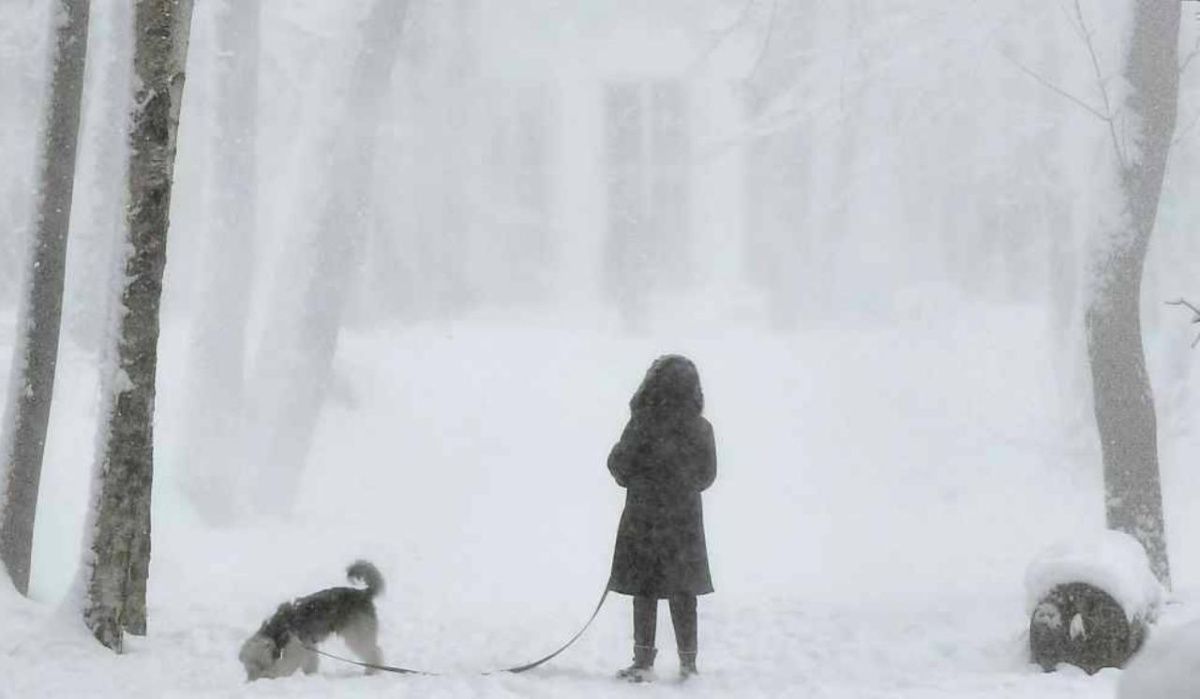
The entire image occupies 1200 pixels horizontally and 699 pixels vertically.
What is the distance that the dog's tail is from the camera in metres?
7.16

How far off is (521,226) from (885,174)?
12.4 meters

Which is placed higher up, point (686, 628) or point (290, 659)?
point (686, 628)

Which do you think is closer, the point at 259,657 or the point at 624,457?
the point at 259,657

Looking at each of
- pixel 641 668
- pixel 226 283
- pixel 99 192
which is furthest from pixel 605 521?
pixel 641 668

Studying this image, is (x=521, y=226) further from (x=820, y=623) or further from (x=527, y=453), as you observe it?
(x=820, y=623)

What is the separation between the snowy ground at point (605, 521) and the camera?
6992mm

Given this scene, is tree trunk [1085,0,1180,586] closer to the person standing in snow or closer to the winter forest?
the winter forest

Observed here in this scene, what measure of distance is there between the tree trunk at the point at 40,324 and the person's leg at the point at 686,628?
4.86 metres

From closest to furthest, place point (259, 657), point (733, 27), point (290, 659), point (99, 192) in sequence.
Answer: point (259, 657)
point (290, 659)
point (733, 27)
point (99, 192)

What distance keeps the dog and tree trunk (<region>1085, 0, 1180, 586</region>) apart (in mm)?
6100

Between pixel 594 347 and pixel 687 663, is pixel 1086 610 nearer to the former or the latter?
pixel 687 663

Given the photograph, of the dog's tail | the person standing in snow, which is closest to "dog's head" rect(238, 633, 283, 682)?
the dog's tail

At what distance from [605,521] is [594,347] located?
10.6 meters

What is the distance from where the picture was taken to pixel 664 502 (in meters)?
6.80
